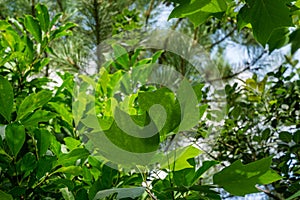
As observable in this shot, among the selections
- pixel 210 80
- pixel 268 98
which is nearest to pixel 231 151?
pixel 268 98

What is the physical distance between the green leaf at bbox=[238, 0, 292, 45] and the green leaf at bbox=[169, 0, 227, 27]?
0.08 ft

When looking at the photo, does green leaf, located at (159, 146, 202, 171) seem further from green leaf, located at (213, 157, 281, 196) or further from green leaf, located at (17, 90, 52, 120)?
green leaf, located at (17, 90, 52, 120)

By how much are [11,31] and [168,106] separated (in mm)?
495

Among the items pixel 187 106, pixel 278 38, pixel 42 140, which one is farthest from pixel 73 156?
pixel 278 38

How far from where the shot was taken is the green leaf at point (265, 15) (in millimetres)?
388

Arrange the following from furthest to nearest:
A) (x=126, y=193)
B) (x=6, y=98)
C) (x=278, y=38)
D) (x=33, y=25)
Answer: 1. (x=33, y=25)
2. (x=278, y=38)
3. (x=6, y=98)
4. (x=126, y=193)

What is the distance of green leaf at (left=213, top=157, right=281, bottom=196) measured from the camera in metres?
0.34

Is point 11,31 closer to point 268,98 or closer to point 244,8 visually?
point 244,8

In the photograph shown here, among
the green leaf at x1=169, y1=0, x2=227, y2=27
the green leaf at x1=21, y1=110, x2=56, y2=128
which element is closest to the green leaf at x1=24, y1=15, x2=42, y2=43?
the green leaf at x1=21, y1=110, x2=56, y2=128

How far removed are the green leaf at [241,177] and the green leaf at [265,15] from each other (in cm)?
14

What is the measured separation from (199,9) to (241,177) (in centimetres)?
18

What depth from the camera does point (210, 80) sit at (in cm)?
124

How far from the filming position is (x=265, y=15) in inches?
15.6

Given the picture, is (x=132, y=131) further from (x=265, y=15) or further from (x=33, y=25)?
(x=33, y=25)
